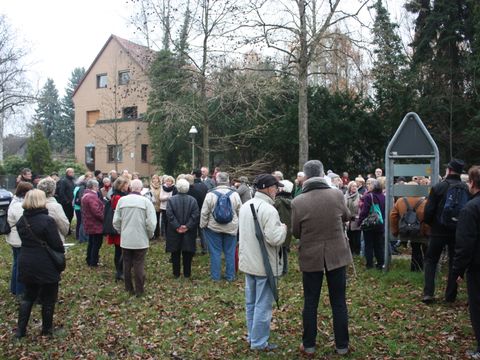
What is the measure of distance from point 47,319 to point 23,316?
31cm

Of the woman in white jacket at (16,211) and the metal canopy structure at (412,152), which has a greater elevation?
the metal canopy structure at (412,152)

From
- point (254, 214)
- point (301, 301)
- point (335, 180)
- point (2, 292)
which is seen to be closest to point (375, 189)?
point (335, 180)

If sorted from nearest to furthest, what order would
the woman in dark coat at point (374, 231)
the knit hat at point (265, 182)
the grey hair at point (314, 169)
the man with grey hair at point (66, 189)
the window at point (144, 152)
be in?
the grey hair at point (314, 169), the knit hat at point (265, 182), the woman in dark coat at point (374, 231), the man with grey hair at point (66, 189), the window at point (144, 152)

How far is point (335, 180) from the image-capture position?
37.6 ft

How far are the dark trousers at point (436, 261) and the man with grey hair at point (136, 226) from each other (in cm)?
442

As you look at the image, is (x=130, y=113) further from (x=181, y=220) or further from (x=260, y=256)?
(x=260, y=256)

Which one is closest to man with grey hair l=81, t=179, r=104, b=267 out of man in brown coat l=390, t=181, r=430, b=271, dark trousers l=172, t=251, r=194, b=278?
dark trousers l=172, t=251, r=194, b=278

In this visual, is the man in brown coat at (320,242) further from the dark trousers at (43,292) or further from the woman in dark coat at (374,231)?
the woman in dark coat at (374,231)

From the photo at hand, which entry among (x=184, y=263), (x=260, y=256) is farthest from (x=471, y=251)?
(x=184, y=263)

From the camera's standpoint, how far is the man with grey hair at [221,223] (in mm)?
8914

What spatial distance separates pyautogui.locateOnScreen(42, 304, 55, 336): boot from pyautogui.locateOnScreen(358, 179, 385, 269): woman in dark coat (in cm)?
587

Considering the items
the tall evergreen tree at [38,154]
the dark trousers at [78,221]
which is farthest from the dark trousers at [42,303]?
the tall evergreen tree at [38,154]

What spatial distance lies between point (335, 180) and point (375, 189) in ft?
6.03

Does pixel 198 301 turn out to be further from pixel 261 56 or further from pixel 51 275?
pixel 261 56
